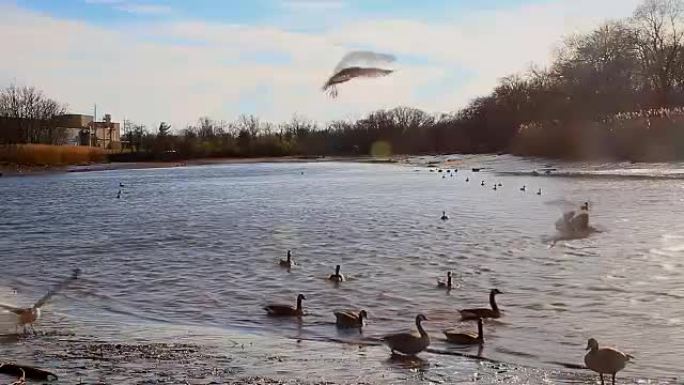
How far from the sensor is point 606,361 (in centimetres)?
755

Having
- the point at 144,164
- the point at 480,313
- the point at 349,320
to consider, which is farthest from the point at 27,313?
the point at 144,164

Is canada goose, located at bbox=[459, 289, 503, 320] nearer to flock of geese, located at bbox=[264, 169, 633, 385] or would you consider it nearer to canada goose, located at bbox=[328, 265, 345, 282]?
flock of geese, located at bbox=[264, 169, 633, 385]

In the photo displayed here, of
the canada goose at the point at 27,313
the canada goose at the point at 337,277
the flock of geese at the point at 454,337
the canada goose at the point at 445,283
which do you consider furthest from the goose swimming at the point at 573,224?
the canada goose at the point at 27,313

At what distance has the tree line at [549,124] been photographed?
49.4 m

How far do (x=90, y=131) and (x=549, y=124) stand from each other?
77888mm

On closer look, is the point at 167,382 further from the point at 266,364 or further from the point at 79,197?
the point at 79,197

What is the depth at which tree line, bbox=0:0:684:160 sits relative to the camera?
49375 millimetres

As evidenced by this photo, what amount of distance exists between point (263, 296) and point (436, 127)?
8523cm

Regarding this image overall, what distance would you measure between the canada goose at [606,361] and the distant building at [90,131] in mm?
99252

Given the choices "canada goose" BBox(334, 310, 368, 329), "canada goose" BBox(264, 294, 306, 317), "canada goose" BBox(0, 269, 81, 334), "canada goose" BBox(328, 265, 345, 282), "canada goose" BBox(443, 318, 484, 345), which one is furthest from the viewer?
"canada goose" BBox(328, 265, 345, 282)

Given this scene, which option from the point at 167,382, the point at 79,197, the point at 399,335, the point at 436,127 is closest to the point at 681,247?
the point at 399,335

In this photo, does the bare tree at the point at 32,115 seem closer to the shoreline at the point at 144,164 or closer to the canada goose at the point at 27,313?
the shoreline at the point at 144,164

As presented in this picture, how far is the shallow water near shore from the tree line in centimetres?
1971

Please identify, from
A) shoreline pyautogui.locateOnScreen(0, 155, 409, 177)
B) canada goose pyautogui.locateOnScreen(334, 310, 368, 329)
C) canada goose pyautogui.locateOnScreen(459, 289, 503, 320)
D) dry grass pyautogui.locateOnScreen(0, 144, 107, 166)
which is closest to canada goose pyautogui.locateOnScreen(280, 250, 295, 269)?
canada goose pyautogui.locateOnScreen(334, 310, 368, 329)
